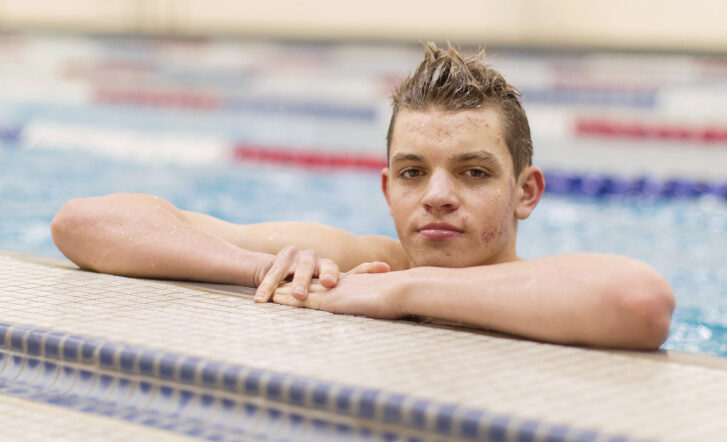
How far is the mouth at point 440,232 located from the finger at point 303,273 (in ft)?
0.97

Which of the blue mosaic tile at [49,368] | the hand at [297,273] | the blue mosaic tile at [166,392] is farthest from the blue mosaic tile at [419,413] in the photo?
the blue mosaic tile at [49,368]

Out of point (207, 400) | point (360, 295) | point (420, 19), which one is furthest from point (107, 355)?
point (420, 19)

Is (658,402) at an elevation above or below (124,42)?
below

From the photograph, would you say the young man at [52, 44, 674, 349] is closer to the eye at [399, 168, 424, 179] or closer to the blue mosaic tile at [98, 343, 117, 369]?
the eye at [399, 168, 424, 179]

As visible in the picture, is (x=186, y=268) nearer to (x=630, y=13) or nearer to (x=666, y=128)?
(x=666, y=128)

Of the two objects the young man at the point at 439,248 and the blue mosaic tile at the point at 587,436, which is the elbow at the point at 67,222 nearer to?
the young man at the point at 439,248

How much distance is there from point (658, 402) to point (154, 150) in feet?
23.8

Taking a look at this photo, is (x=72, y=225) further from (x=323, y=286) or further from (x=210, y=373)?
(x=210, y=373)

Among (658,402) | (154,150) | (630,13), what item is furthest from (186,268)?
(630,13)

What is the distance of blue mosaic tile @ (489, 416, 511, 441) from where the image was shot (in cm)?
141

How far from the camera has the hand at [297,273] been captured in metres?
2.08

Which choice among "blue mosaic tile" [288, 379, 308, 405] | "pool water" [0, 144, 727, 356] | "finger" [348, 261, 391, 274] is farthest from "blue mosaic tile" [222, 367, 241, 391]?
"pool water" [0, 144, 727, 356]

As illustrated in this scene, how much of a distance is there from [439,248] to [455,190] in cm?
15

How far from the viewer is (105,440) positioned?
1559 millimetres
